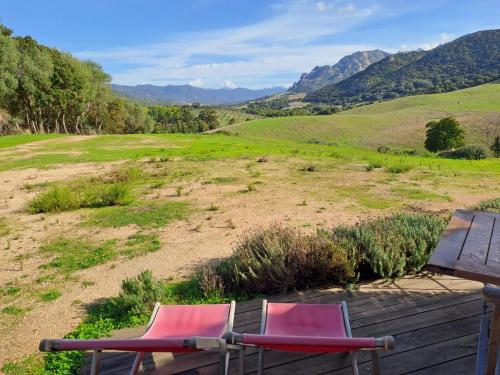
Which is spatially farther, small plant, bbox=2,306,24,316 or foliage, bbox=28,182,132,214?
foliage, bbox=28,182,132,214

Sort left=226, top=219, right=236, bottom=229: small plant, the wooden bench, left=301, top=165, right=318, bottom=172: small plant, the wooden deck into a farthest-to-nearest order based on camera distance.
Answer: left=301, top=165, right=318, bottom=172: small plant, left=226, top=219, right=236, bottom=229: small plant, the wooden deck, the wooden bench

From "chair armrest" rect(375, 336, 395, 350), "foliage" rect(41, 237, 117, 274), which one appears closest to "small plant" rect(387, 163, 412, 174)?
"foliage" rect(41, 237, 117, 274)

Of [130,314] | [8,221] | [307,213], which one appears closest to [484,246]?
[130,314]

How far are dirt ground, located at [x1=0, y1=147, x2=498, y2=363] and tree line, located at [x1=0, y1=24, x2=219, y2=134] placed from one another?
22626 mm

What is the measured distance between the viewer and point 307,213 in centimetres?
1004

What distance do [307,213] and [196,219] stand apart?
9.22 ft

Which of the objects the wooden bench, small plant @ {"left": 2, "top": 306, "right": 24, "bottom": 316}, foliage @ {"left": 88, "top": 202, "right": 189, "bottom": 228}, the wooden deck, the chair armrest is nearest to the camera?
the chair armrest

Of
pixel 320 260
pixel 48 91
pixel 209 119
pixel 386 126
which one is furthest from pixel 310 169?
pixel 209 119

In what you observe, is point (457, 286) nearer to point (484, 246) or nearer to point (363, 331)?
point (363, 331)

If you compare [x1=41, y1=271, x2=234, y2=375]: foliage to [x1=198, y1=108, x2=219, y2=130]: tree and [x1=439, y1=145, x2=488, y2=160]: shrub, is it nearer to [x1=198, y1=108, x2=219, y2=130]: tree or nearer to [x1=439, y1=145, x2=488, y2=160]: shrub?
[x1=439, y1=145, x2=488, y2=160]: shrub

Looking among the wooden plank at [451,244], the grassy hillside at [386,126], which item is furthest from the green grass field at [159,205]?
the grassy hillside at [386,126]

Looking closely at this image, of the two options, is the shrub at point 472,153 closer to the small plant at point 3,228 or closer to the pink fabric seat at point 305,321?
the small plant at point 3,228

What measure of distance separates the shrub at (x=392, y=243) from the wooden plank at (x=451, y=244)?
1.48m

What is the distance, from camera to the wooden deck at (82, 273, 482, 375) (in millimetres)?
3423
